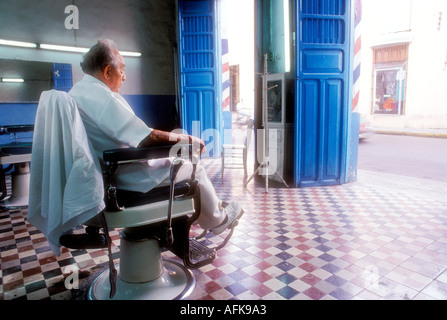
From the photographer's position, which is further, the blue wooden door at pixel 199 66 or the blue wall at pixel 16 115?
the blue wooden door at pixel 199 66

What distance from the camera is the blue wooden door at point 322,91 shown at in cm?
349

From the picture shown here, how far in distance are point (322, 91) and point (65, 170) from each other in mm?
3009

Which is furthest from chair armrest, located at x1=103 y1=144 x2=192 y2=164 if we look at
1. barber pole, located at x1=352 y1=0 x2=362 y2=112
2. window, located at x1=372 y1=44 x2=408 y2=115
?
window, located at x1=372 y1=44 x2=408 y2=115

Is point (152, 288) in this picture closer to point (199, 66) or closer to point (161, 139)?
point (161, 139)

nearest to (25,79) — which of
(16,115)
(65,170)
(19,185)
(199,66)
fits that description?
(16,115)

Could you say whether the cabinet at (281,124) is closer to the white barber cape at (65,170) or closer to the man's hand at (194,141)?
the man's hand at (194,141)

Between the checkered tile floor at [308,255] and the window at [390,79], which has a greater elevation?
the window at [390,79]

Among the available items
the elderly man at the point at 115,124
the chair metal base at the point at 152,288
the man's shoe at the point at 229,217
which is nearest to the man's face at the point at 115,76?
the elderly man at the point at 115,124

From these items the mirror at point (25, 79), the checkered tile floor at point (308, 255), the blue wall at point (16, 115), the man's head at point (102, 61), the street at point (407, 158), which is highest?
the mirror at point (25, 79)

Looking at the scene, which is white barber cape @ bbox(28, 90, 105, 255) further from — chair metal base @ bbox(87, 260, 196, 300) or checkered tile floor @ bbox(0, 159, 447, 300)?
checkered tile floor @ bbox(0, 159, 447, 300)

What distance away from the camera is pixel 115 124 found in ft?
4.22

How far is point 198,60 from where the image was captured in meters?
5.54

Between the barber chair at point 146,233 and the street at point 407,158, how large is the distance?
377 cm

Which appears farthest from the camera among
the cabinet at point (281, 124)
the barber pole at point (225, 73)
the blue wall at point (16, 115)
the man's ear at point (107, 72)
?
the barber pole at point (225, 73)
